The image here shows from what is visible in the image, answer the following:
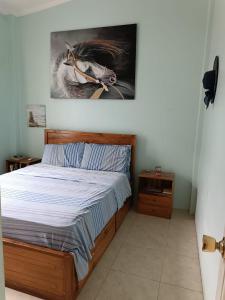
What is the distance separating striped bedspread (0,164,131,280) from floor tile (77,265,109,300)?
0.65 ft

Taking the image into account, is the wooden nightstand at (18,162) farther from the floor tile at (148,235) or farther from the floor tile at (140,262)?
the floor tile at (140,262)

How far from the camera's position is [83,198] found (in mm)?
2150

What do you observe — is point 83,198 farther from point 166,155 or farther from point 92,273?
point 166,155

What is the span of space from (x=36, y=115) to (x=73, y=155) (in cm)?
109

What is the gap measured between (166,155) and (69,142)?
4.80 ft

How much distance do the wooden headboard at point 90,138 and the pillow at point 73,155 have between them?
0.18 metres

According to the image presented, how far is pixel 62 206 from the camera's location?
1.96m

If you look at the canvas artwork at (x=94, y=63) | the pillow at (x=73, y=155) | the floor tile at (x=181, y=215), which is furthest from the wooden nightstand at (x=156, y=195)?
the canvas artwork at (x=94, y=63)

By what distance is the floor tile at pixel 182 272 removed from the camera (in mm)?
1888

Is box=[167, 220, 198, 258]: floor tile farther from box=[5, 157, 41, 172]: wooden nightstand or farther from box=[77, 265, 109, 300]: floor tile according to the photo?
box=[5, 157, 41, 172]: wooden nightstand

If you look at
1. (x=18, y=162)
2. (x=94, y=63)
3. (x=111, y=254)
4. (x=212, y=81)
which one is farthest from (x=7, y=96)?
(x=212, y=81)

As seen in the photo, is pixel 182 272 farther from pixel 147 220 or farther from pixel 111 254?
pixel 147 220

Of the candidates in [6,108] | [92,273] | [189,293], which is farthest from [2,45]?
[189,293]

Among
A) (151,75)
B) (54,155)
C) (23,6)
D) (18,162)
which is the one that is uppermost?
(23,6)
